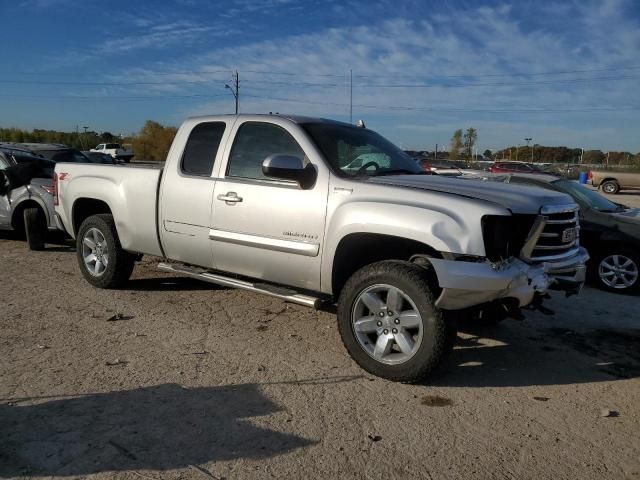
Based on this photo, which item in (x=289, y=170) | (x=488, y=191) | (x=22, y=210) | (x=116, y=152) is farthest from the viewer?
(x=116, y=152)

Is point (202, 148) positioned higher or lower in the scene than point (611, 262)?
higher

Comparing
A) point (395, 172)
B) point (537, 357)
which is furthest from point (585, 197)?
point (395, 172)

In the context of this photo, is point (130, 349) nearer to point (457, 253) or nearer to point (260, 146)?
point (260, 146)

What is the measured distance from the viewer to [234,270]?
16.8 feet

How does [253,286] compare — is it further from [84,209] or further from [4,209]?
[4,209]

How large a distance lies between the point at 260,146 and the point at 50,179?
5.88m

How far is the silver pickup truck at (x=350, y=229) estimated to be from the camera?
12.5 feet

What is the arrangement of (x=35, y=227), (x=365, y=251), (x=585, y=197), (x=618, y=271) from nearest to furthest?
(x=365, y=251) < (x=618, y=271) < (x=585, y=197) < (x=35, y=227)

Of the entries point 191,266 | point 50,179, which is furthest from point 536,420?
point 50,179

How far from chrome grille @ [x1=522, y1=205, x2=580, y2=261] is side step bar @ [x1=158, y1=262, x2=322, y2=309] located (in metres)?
1.66

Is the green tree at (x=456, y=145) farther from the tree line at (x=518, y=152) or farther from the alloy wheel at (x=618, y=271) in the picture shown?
the alloy wheel at (x=618, y=271)

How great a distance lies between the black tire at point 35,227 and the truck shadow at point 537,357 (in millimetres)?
6943

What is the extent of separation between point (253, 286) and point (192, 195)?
111 cm

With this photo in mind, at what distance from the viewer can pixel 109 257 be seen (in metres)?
6.25
